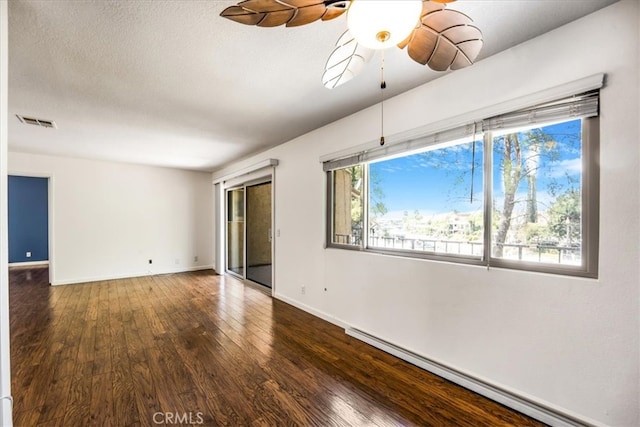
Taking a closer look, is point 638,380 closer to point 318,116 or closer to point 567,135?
point 567,135

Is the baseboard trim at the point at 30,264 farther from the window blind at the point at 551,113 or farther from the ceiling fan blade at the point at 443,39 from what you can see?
the window blind at the point at 551,113

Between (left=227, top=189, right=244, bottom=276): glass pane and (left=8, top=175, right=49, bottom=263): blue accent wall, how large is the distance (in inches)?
191

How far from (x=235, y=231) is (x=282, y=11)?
5.54 m

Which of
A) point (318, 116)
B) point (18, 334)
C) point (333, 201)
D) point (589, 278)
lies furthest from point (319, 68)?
point (18, 334)

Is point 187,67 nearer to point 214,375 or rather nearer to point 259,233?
point 214,375

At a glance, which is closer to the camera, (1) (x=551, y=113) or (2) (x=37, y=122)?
(1) (x=551, y=113)

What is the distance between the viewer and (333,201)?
349 centimetres

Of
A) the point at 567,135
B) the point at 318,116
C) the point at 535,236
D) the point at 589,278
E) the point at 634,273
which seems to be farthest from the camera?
the point at 318,116

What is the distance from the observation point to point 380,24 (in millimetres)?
882

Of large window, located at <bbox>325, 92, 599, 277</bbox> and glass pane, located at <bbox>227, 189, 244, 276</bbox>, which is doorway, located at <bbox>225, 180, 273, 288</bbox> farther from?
large window, located at <bbox>325, 92, 599, 277</bbox>

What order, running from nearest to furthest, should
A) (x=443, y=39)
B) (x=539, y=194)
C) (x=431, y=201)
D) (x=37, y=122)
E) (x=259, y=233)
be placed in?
(x=443, y=39) < (x=539, y=194) < (x=431, y=201) < (x=37, y=122) < (x=259, y=233)

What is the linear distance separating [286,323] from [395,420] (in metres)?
1.80

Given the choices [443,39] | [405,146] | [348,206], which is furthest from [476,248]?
[443,39]

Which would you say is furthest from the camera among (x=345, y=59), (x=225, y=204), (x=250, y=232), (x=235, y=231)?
(x=225, y=204)
